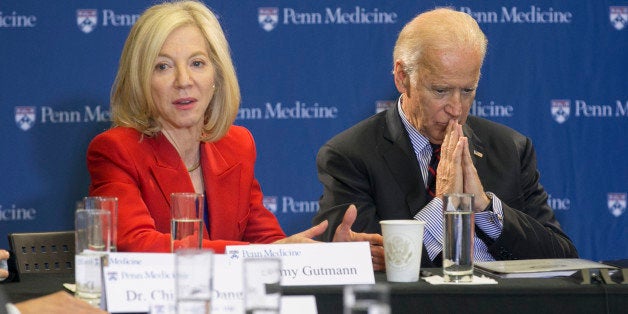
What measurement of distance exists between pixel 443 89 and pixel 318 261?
4.21 ft

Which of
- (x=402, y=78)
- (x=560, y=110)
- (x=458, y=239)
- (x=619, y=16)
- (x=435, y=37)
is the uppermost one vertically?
(x=619, y=16)

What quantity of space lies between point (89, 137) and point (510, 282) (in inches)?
100

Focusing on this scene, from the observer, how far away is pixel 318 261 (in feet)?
7.95

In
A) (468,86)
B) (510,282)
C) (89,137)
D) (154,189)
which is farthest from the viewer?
(89,137)

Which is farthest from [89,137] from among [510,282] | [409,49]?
[510,282]

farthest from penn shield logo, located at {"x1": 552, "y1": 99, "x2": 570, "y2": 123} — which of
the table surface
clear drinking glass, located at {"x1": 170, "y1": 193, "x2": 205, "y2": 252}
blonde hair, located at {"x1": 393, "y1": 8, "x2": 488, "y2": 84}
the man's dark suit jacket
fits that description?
clear drinking glass, located at {"x1": 170, "y1": 193, "x2": 205, "y2": 252}

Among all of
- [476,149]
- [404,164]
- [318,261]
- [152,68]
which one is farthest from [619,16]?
[318,261]

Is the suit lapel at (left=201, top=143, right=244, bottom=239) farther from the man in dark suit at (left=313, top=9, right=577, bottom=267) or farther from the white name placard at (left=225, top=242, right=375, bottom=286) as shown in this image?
the white name placard at (left=225, top=242, right=375, bottom=286)

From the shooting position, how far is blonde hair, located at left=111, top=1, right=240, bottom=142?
317 centimetres

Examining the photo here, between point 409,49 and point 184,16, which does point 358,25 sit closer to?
point 409,49

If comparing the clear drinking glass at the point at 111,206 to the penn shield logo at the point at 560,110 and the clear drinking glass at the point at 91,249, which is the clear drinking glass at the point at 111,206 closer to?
the clear drinking glass at the point at 91,249

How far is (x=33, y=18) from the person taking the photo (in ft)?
14.5

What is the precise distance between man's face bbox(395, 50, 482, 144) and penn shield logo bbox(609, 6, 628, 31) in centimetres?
130

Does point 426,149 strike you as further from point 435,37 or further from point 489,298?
point 489,298
